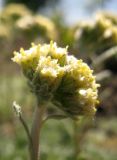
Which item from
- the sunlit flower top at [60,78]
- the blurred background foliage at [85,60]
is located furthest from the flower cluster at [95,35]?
the sunlit flower top at [60,78]

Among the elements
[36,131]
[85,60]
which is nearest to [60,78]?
[36,131]

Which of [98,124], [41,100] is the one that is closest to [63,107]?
[41,100]

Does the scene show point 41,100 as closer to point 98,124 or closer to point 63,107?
point 63,107

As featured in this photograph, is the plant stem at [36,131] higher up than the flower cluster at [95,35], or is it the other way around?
the flower cluster at [95,35]

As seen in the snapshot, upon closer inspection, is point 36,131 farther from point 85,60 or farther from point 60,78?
point 85,60

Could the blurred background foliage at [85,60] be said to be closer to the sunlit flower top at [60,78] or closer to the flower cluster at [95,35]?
the flower cluster at [95,35]

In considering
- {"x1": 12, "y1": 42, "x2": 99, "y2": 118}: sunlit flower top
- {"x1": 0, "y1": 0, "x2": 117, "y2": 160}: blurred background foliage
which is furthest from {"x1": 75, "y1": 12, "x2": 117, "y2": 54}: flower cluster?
{"x1": 12, "y1": 42, "x2": 99, "y2": 118}: sunlit flower top
